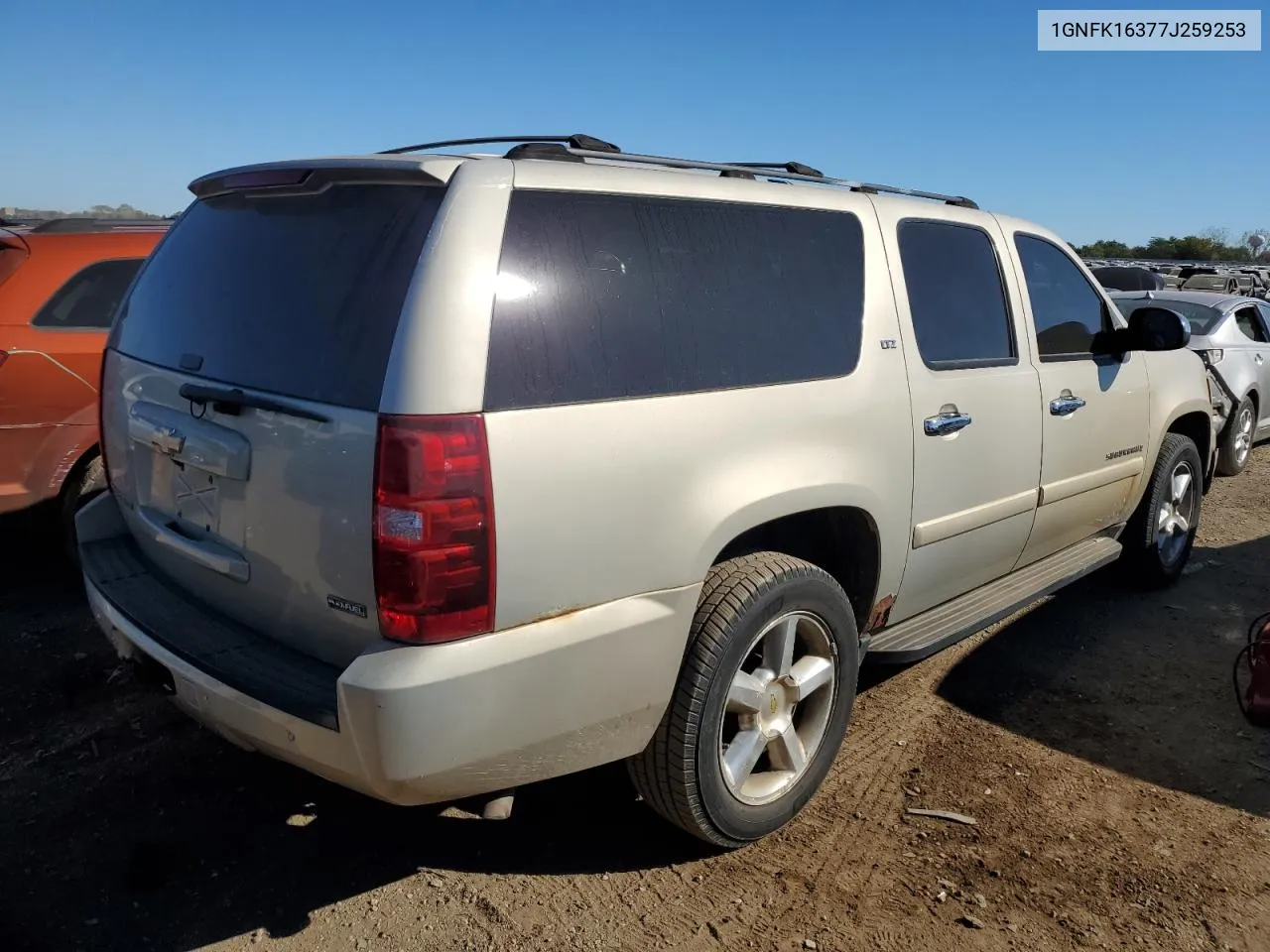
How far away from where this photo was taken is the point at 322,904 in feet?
8.68

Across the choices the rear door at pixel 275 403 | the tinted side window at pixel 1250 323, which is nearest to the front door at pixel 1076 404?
the rear door at pixel 275 403

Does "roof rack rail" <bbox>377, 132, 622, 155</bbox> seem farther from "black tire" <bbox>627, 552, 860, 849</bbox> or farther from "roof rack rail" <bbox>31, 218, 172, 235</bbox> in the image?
"roof rack rail" <bbox>31, 218, 172, 235</bbox>

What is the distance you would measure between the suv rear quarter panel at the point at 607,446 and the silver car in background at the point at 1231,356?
674 cm

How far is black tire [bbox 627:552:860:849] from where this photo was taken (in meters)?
2.60

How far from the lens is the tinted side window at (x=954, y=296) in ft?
11.2

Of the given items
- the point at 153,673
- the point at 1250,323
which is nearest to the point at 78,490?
the point at 153,673

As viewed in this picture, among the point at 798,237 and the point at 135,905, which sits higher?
the point at 798,237

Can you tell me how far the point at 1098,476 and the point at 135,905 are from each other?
4.07 meters

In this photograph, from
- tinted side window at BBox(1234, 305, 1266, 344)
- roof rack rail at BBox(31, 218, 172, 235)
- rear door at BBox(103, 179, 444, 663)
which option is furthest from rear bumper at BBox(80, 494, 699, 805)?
tinted side window at BBox(1234, 305, 1266, 344)

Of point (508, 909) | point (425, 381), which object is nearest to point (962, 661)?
point (508, 909)

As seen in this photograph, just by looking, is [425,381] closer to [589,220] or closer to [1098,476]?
[589,220]

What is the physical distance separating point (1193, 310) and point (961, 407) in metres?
6.89

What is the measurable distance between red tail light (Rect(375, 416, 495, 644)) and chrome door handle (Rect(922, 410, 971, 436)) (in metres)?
1.78

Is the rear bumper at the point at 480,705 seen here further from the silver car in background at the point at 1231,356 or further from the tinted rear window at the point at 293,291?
the silver car in background at the point at 1231,356
